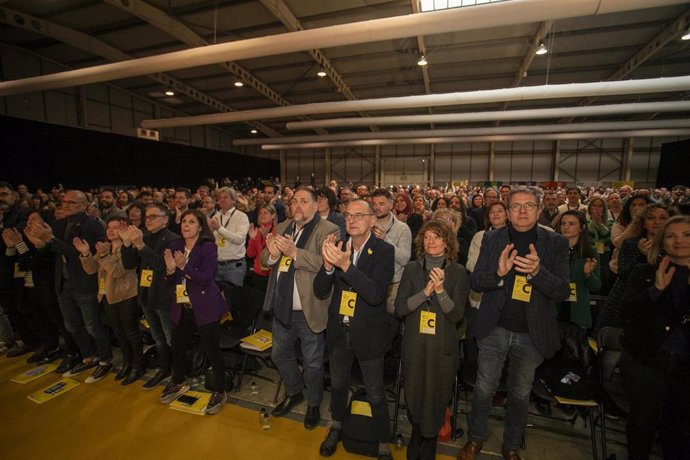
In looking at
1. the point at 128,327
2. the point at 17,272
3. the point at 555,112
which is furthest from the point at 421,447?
the point at 555,112

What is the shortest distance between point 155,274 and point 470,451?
300 cm

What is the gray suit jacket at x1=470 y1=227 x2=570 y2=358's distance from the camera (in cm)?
190

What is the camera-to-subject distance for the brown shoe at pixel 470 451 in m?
2.19

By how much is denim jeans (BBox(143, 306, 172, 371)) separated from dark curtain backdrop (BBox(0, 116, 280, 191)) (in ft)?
33.4

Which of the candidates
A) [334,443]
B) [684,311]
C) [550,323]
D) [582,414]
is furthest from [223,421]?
[684,311]

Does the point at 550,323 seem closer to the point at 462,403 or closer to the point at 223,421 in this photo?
the point at 462,403

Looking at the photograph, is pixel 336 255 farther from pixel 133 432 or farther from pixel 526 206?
pixel 133 432

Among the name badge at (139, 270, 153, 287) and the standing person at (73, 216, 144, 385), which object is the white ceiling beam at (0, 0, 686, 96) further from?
the name badge at (139, 270, 153, 287)

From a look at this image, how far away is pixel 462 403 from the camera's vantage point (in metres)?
2.94

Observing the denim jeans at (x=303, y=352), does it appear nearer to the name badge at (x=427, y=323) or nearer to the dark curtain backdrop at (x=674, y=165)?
the name badge at (x=427, y=323)

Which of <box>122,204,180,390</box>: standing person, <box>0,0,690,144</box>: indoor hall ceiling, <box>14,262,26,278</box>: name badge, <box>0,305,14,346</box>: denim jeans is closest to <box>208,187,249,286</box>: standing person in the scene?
<box>122,204,180,390</box>: standing person

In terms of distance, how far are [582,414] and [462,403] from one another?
94cm

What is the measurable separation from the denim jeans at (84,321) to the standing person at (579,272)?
4682 mm

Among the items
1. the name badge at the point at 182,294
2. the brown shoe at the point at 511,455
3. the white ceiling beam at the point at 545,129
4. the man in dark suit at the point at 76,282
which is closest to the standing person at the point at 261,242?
the name badge at the point at 182,294
